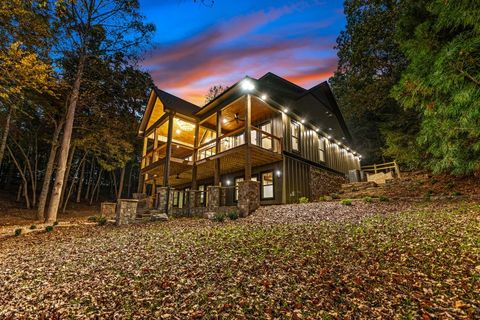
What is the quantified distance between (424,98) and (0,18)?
12992 millimetres

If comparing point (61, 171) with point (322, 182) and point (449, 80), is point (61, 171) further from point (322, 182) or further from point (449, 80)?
point (322, 182)

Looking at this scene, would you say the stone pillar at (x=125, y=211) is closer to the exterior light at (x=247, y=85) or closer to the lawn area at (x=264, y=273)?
the lawn area at (x=264, y=273)

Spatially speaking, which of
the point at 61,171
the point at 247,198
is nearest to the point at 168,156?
the point at 61,171

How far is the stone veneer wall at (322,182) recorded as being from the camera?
14258 mm

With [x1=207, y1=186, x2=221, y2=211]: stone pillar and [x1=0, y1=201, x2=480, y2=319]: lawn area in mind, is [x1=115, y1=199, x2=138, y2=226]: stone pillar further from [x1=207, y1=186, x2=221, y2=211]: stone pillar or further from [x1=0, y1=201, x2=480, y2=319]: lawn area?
[x1=207, y1=186, x2=221, y2=211]: stone pillar

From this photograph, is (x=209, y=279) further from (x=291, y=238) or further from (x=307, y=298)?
→ (x=291, y=238)

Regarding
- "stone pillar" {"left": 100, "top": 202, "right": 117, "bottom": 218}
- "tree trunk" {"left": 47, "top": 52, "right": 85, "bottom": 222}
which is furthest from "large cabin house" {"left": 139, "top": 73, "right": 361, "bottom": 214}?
"tree trunk" {"left": 47, "top": 52, "right": 85, "bottom": 222}

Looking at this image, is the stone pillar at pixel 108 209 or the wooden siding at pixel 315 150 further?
the wooden siding at pixel 315 150

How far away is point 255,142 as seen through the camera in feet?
45.5

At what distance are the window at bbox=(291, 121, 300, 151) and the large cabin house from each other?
71 millimetres

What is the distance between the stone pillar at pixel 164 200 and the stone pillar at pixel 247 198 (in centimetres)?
393

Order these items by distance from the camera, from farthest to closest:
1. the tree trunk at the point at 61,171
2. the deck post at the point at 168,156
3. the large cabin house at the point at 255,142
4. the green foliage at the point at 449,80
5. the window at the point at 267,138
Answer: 1. the window at the point at 267,138
2. the large cabin house at the point at 255,142
3. the deck post at the point at 168,156
4. the tree trunk at the point at 61,171
5. the green foliage at the point at 449,80

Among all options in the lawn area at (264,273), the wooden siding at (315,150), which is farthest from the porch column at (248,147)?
the lawn area at (264,273)

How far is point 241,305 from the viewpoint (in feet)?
9.71
